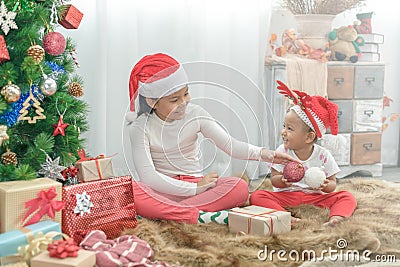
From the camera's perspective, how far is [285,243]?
157 cm

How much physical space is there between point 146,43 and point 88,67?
1.01 feet

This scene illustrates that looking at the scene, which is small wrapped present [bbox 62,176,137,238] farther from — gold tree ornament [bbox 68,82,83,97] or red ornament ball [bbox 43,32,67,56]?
red ornament ball [bbox 43,32,67,56]

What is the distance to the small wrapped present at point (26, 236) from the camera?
4.52 feet

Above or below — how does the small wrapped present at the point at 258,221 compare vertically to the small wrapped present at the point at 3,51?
below

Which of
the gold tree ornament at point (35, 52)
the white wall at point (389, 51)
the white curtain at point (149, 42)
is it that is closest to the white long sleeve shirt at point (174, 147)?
the white curtain at point (149, 42)

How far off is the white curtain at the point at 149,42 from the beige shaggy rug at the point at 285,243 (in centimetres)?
59

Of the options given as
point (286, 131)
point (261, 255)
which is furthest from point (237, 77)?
point (261, 255)

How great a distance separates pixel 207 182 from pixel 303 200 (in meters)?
0.38

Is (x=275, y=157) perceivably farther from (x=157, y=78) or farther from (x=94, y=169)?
(x=94, y=169)

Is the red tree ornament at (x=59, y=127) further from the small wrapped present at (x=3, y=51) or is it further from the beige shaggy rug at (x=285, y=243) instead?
the beige shaggy rug at (x=285, y=243)

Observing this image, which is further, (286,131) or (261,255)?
(286,131)

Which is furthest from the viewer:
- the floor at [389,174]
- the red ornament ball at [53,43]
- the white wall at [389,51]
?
the white wall at [389,51]

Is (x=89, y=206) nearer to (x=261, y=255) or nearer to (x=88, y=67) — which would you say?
(x=261, y=255)

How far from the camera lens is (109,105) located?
2.54 meters
